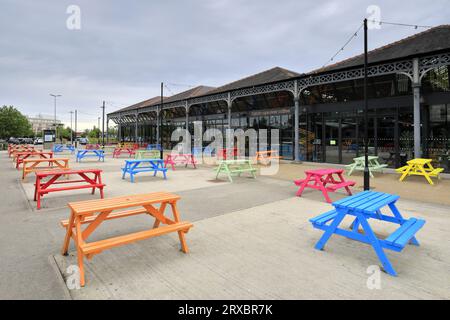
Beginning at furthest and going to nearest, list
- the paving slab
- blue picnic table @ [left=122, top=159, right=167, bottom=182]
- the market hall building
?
the market hall building → blue picnic table @ [left=122, top=159, right=167, bottom=182] → the paving slab

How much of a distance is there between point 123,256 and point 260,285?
1.81 metres

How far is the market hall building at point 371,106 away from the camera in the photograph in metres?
11.3

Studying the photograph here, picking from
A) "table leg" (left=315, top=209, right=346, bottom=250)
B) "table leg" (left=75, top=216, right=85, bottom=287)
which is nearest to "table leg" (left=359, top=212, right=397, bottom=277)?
"table leg" (left=315, top=209, right=346, bottom=250)

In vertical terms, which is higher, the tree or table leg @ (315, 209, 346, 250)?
the tree

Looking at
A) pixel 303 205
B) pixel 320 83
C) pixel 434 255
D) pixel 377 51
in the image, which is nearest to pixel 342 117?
pixel 320 83

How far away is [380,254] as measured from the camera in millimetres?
3236

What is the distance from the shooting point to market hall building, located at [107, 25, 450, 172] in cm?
1131

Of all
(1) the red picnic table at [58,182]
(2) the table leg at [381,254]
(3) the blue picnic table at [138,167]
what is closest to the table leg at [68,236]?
(1) the red picnic table at [58,182]

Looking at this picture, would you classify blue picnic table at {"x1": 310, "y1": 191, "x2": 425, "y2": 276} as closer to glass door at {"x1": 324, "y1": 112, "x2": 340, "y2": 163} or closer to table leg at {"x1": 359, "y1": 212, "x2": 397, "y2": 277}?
table leg at {"x1": 359, "y1": 212, "x2": 397, "y2": 277}

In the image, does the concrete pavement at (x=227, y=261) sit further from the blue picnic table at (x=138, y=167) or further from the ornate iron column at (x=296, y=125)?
the ornate iron column at (x=296, y=125)

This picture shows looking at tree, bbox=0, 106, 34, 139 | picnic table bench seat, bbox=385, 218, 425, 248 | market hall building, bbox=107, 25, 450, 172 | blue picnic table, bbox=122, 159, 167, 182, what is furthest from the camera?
tree, bbox=0, 106, 34, 139

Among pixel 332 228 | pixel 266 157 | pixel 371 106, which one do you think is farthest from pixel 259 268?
pixel 266 157

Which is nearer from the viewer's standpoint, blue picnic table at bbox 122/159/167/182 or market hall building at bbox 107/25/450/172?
blue picnic table at bbox 122/159/167/182
